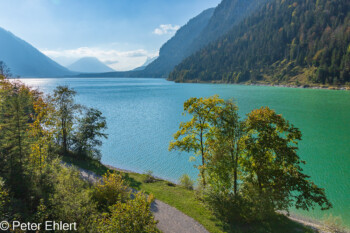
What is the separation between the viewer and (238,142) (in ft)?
50.1

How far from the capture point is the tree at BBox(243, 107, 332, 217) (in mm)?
13614

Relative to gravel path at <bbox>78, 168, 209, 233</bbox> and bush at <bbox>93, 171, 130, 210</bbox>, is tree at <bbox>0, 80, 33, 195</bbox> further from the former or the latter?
gravel path at <bbox>78, 168, 209, 233</bbox>

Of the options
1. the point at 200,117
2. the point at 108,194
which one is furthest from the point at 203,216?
the point at 200,117

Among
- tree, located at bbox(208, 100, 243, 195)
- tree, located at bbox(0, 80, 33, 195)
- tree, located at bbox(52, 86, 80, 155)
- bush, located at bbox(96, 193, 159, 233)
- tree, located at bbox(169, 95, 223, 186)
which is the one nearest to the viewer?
bush, located at bbox(96, 193, 159, 233)

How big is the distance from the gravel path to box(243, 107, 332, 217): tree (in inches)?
186

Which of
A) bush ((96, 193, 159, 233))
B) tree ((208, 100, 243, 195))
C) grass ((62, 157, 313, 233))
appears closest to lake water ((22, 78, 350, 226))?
grass ((62, 157, 313, 233))

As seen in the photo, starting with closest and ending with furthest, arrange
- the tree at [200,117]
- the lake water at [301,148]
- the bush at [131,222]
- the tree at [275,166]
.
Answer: the bush at [131,222], the tree at [275,166], the tree at [200,117], the lake water at [301,148]

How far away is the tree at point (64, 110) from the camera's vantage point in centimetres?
2731

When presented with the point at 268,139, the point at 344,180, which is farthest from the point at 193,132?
the point at 344,180

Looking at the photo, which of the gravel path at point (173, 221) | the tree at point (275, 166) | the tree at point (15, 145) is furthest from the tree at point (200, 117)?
the tree at point (15, 145)

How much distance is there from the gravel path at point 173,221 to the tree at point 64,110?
18.8m

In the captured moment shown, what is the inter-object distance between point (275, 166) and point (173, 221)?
8.16m

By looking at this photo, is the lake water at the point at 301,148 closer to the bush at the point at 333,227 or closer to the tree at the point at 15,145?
the bush at the point at 333,227

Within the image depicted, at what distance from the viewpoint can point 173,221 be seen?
550 inches
